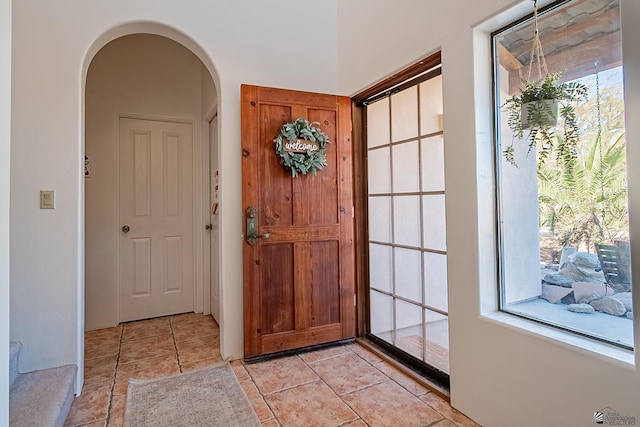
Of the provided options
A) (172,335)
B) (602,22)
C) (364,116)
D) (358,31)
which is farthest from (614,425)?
(172,335)

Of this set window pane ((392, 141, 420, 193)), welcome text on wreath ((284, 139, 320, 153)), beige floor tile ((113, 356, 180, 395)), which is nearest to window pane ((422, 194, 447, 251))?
window pane ((392, 141, 420, 193))

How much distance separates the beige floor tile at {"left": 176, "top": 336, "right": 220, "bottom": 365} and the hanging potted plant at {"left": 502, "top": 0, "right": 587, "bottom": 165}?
8.09ft

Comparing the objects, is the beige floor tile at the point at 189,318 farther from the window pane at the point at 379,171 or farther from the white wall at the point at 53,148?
the window pane at the point at 379,171

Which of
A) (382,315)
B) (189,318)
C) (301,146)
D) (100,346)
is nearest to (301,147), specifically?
(301,146)

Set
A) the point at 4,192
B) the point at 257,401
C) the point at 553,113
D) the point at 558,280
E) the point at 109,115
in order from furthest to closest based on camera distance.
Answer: the point at 109,115 → the point at 257,401 → the point at 558,280 → the point at 553,113 → the point at 4,192

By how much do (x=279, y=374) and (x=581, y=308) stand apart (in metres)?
1.73

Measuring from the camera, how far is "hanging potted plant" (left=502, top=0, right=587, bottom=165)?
138 centimetres

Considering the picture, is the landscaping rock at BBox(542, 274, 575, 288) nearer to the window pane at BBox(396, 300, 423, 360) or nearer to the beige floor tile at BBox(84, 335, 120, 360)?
the window pane at BBox(396, 300, 423, 360)

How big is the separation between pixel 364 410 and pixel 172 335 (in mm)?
1916

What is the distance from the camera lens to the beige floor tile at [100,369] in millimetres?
2212

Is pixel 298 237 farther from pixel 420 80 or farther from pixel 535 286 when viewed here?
pixel 535 286

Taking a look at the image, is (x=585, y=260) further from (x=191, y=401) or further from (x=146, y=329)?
(x=146, y=329)

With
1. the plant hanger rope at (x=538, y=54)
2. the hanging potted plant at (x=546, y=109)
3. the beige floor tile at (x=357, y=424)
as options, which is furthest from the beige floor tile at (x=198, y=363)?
the plant hanger rope at (x=538, y=54)

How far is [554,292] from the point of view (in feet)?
5.06
